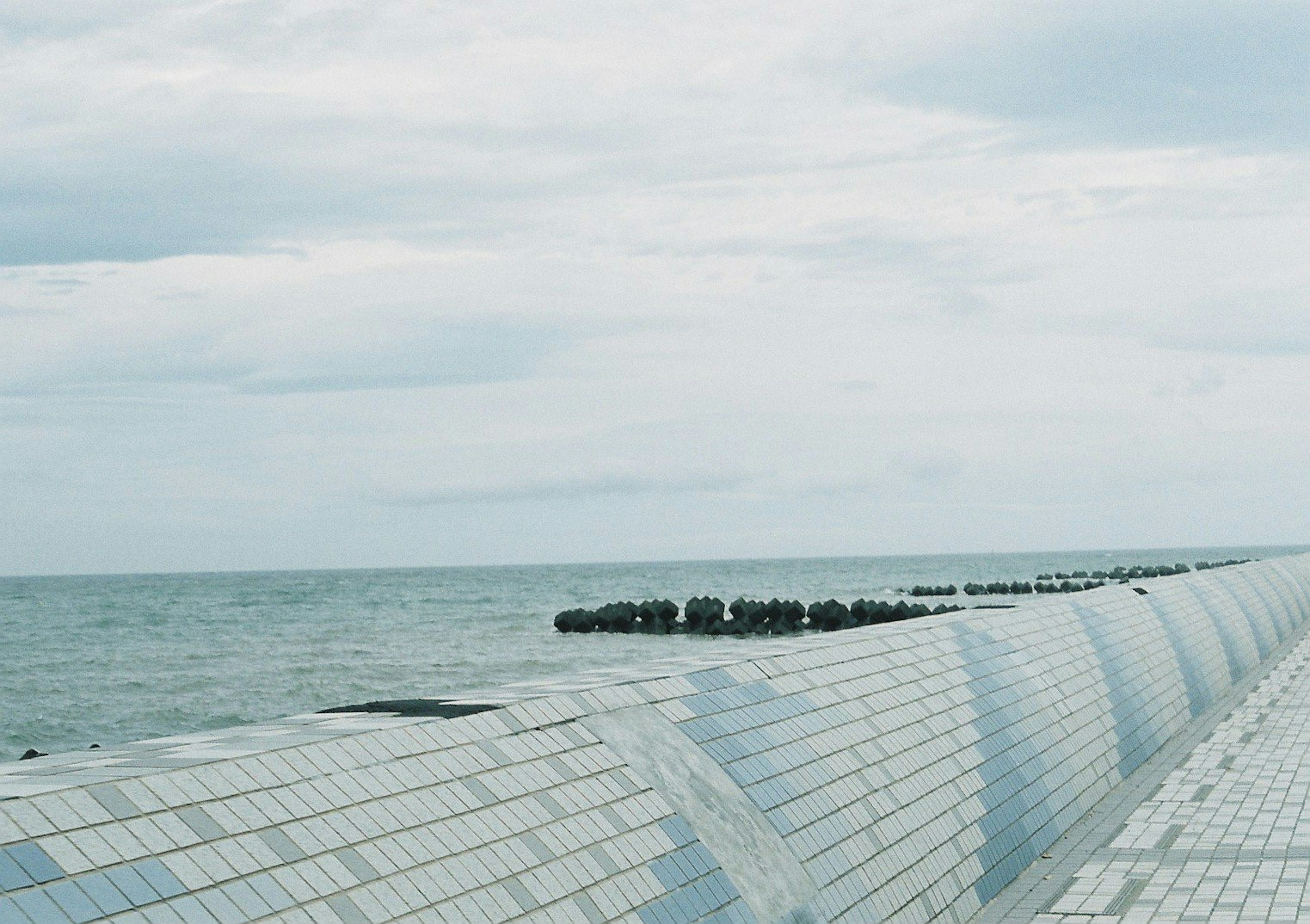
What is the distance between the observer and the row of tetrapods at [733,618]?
201 ft

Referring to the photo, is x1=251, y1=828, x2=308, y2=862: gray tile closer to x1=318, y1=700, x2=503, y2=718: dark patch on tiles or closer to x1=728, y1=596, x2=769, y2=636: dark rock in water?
x1=318, y1=700, x2=503, y2=718: dark patch on tiles

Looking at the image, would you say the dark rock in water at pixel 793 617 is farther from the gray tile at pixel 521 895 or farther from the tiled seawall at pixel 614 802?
the gray tile at pixel 521 895

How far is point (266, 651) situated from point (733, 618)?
2475 cm

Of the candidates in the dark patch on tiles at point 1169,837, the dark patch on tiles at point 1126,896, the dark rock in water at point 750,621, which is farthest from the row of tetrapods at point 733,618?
the dark patch on tiles at point 1126,896

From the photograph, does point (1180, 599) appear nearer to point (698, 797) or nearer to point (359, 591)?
point (698, 797)

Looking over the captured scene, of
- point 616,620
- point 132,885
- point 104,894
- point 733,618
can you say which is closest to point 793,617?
point 616,620

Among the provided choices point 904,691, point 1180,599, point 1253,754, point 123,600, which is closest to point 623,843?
point 904,691

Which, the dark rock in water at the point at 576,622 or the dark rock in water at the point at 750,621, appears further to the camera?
the dark rock in water at the point at 576,622

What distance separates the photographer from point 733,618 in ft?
250

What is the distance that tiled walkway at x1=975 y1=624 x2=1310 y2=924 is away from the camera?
45.4ft

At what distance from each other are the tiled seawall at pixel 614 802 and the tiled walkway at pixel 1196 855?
0.51 metres

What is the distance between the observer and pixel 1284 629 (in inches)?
1977

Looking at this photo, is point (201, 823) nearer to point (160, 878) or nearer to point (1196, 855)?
point (160, 878)

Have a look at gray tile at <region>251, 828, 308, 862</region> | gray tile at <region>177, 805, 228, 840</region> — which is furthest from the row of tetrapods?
gray tile at <region>177, 805, 228, 840</region>
